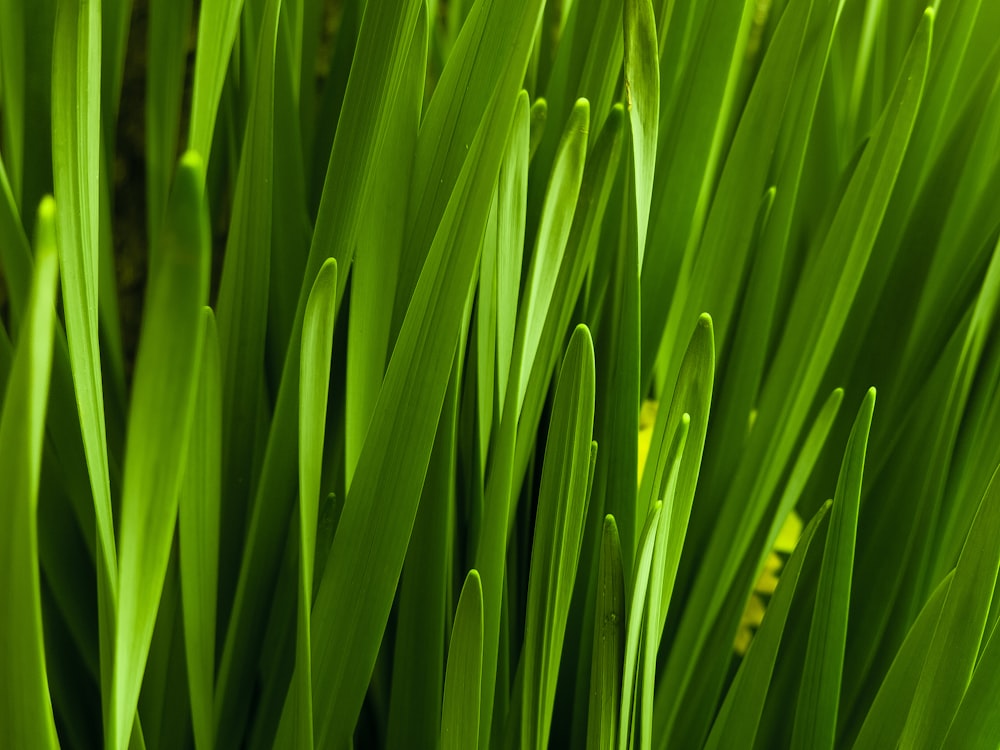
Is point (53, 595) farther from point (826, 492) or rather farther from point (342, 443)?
point (826, 492)

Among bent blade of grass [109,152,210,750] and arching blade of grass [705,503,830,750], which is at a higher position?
bent blade of grass [109,152,210,750]

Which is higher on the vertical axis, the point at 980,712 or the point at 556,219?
the point at 556,219

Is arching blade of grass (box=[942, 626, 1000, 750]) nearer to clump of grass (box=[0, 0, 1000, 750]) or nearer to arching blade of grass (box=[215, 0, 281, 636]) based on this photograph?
clump of grass (box=[0, 0, 1000, 750])

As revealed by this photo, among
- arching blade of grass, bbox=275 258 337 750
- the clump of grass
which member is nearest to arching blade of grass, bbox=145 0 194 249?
the clump of grass

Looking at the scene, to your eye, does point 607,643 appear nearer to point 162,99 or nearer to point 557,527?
point 557,527

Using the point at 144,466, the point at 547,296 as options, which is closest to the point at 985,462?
the point at 547,296

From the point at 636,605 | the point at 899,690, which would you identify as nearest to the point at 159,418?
the point at 636,605

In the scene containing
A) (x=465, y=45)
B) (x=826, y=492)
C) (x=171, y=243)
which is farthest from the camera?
(x=826, y=492)
